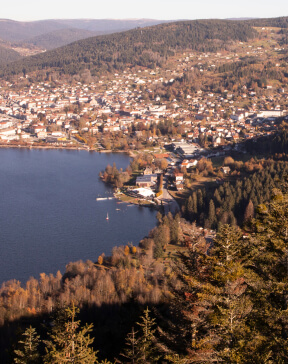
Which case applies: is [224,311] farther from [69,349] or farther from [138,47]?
[138,47]

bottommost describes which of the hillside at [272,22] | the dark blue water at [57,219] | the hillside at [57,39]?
the dark blue water at [57,219]

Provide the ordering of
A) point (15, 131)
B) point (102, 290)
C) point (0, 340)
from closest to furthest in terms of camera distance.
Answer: point (0, 340) → point (102, 290) → point (15, 131)

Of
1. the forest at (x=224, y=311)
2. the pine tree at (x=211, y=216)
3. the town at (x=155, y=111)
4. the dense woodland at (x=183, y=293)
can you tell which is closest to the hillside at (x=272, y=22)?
the town at (x=155, y=111)

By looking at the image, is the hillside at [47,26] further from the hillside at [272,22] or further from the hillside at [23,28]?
the hillside at [272,22]

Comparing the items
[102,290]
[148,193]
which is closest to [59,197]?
[148,193]

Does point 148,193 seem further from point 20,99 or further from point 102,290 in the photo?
point 20,99

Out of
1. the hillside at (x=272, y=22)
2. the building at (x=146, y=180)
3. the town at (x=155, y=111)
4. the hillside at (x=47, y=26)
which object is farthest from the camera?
the hillside at (x=47, y=26)
